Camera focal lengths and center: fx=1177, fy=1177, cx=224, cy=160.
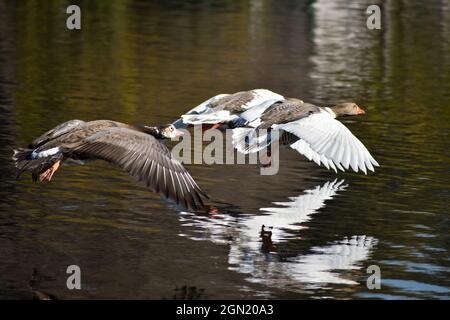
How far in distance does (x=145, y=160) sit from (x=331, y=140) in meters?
3.38

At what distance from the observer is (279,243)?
13.8 metres

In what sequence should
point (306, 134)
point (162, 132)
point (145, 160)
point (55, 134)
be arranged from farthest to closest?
point (306, 134), point (162, 132), point (55, 134), point (145, 160)

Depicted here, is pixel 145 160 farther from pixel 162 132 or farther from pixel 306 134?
pixel 306 134

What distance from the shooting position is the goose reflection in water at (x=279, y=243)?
1250cm

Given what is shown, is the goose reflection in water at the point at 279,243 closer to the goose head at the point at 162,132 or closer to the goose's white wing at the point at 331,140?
the goose's white wing at the point at 331,140

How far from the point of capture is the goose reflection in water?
12500 mm

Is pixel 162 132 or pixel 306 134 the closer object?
pixel 162 132

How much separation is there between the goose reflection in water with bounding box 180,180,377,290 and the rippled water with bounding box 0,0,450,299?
0.09 ft

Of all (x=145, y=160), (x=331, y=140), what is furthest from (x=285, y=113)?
(x=145, y=160)

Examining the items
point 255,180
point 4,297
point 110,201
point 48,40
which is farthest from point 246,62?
point 4,297

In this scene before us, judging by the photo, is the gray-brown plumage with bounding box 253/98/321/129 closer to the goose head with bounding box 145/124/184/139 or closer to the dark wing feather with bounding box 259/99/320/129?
the dark wing feather with bounding box 259/99/320/129

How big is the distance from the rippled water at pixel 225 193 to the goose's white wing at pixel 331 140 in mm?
725

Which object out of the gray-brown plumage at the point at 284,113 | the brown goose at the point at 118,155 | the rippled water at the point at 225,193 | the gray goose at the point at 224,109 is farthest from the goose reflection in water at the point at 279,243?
the gray goose at the point at 224,109

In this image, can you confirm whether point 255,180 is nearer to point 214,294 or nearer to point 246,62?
point 214,294
